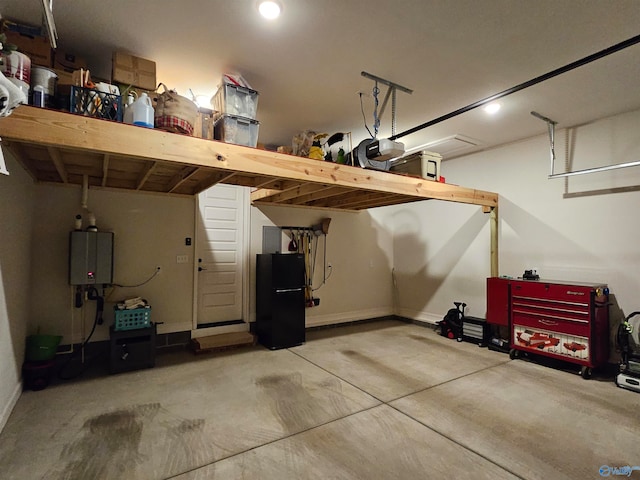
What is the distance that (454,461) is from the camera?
2.07 meters

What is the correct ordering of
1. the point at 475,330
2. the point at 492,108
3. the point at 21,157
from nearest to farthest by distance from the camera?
the point at 21,157, the point at 492,108, the point at 475,330

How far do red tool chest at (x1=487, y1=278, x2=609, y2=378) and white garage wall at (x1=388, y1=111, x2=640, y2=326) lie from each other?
19.0 inches

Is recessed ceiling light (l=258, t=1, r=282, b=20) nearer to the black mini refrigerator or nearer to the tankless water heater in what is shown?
the black mini refrigerator

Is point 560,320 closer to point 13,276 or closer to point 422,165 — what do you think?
point 422,165

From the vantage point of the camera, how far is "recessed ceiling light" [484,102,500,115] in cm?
347

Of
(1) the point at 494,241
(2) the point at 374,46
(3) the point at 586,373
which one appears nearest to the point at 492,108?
(2) the point at 374,46

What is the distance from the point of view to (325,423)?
8.24 feet

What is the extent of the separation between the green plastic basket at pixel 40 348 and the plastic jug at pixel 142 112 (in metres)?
2.53

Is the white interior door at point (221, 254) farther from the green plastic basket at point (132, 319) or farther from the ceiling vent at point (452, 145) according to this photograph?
the ceiling vent at point (452, 145)

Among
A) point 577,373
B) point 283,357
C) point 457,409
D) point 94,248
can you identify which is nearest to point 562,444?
point 457,409

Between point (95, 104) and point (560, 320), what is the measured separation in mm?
5001

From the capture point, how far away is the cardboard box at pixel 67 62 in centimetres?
239

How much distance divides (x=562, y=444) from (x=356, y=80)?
11.0 feet

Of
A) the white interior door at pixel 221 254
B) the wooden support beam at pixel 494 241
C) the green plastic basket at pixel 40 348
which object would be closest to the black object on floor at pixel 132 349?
the green plastic basket at pixel 40 348
